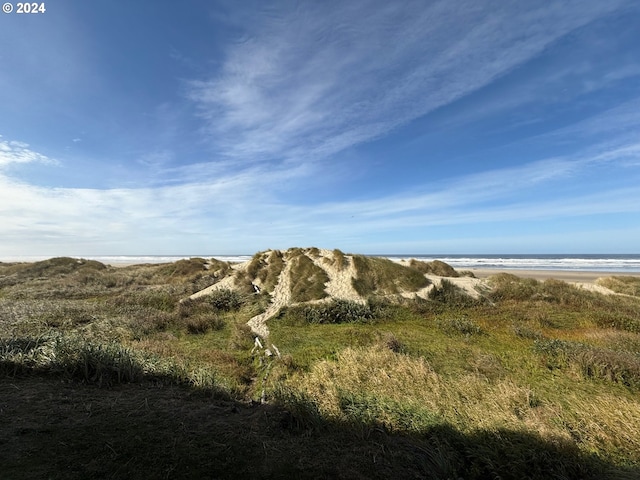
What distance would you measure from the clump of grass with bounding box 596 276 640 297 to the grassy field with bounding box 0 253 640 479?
41.4 feet

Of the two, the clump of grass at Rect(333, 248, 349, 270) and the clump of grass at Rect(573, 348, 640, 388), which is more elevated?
the clump of grass at Rect(333, 248, 349, 270)

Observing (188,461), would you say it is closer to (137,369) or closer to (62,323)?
(137,369)

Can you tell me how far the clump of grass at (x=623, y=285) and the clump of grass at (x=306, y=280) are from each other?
2648 centimetres

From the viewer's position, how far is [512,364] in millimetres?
12242

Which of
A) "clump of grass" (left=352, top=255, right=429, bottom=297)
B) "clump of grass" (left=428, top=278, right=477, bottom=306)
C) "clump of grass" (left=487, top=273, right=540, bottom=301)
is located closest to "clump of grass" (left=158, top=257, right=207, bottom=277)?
"clump of grass" (left=352, top=255, right=429, bottom=297)

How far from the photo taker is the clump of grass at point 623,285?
89.2 feet

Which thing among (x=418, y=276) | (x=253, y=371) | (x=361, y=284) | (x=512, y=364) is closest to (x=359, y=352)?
(x=253, y=371)

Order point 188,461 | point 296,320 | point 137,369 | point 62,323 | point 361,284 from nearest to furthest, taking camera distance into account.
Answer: point 188,461 → point 137,369 → point 62,323 → point 296,320 → point 361,284

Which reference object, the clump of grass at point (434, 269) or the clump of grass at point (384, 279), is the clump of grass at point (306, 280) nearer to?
the clump of grass at point (384, 279)

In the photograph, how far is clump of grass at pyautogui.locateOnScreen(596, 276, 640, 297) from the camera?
89.2ft

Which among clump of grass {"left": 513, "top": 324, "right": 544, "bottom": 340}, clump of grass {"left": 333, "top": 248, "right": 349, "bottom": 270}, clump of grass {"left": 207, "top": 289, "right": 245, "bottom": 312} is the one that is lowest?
clump of grass {"left": 513, "top": 324, "right": 544, "bottom": 340}

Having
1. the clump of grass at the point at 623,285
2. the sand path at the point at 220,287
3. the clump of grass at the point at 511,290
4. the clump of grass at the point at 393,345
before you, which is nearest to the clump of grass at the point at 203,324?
the sand path at the point at 220,287

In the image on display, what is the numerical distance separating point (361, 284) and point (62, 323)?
779 inches

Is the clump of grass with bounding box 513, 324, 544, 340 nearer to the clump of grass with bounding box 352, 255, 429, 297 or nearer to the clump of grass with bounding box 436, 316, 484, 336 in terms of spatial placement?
the clump of grass with bounding box 436, 316, 484, 336
